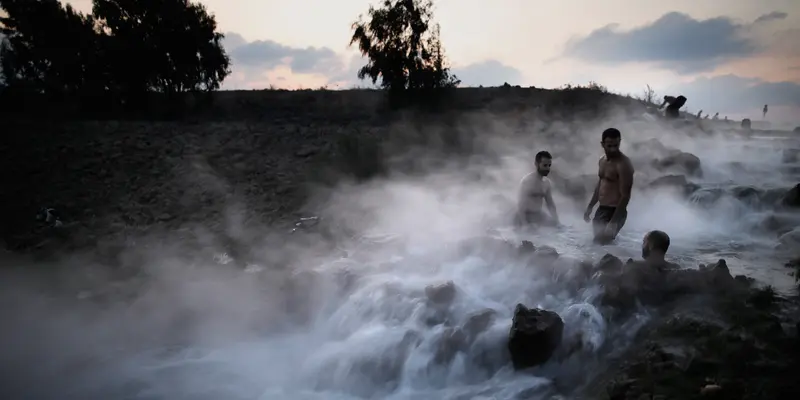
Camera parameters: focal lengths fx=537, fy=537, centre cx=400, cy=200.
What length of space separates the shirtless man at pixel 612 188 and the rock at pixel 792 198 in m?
2.98

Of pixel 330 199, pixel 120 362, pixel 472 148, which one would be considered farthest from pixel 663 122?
pixel 120 362

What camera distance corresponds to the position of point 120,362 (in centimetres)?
513

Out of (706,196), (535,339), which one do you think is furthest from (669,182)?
(535,339)

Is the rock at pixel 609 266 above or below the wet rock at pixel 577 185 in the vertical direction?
below

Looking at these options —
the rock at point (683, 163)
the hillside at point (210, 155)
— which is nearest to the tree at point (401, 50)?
the hillside at point (210, 155)

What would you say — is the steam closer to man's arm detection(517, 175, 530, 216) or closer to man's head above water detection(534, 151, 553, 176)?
man's arm detection(517, 175, 530, 216)

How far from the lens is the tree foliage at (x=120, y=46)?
16.9 metres

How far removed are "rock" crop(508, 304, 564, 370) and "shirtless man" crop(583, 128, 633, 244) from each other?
2244mm

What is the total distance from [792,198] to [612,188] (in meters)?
3.36

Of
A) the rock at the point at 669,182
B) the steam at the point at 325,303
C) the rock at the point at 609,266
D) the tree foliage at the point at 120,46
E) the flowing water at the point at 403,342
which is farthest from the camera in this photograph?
the tree foliage at the point at 120,46

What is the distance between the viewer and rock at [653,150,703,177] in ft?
32.8

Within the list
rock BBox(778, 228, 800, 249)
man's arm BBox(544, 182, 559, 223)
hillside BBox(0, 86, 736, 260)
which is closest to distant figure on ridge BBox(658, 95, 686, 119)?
hillside BBox(0, 86, 736, 260)

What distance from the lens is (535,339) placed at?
13.6 ft

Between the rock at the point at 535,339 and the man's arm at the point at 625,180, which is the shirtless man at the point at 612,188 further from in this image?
the rock at the point at 535,339
